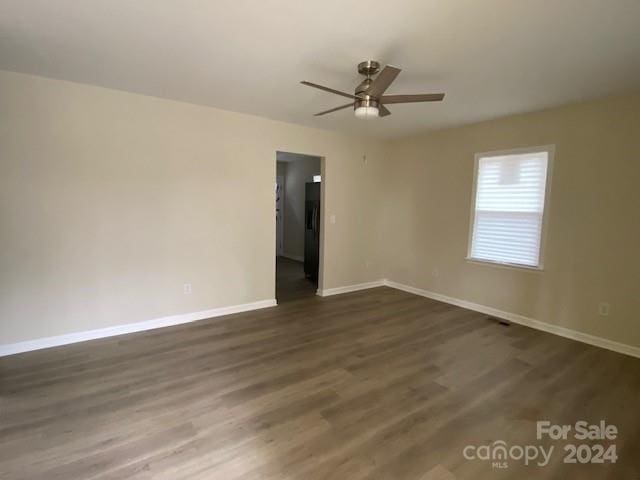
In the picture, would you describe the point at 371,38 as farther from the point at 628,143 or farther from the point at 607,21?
the point at 628,143

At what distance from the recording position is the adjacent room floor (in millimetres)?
4987

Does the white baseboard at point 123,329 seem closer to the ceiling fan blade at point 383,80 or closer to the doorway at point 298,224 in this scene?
the doorway at point 298,224

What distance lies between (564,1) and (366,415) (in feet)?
9.09

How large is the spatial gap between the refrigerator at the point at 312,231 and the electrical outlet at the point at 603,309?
386 cm

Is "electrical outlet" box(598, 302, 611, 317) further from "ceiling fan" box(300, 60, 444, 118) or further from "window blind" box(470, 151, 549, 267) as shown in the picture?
"ceiling fan" box(300, 60, 444, 118)

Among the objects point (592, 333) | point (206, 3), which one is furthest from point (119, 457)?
point (592, 333)

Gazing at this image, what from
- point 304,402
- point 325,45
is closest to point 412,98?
point 325,45

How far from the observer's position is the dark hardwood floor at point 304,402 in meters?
1.72

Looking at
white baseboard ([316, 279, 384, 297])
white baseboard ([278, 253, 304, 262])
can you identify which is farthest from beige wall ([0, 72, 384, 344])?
white baseboard ([278, 253, 304, 262])

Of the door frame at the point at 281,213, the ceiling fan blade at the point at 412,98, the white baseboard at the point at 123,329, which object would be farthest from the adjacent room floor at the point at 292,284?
the ceiling fan blade at the point at 412,98

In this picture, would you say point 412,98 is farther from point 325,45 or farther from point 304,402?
point 304,402

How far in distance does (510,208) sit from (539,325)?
1.48 metres

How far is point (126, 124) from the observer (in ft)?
10.6

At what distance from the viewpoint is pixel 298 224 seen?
25.7 ft
